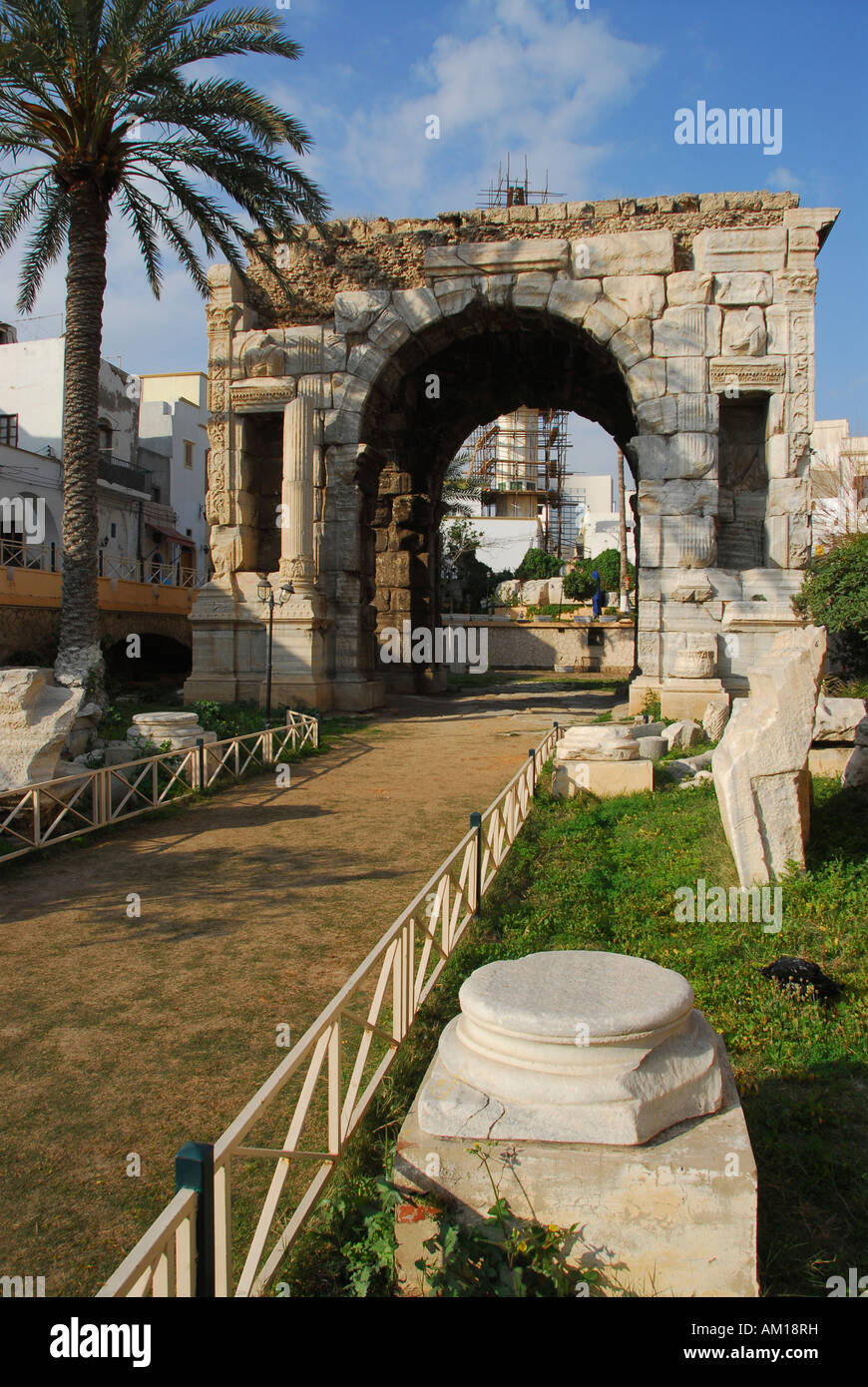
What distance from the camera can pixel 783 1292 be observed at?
280cm

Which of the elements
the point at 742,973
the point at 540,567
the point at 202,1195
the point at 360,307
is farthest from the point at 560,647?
the point at 202,1195

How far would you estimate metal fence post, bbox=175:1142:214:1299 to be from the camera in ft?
7.72

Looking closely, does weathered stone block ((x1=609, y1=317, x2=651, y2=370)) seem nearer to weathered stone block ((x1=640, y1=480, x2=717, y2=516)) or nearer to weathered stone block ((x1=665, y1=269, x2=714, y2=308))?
weathered stone block ((x1=665, y1=269, x2=714, y2=308))

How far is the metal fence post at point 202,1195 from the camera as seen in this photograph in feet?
7.72

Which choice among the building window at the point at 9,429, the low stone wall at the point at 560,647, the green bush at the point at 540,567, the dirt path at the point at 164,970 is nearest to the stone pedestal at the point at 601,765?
the dirt path at the point at 164,970

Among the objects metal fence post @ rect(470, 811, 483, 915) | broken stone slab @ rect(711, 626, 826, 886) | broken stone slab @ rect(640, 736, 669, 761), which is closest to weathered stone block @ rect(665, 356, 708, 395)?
broken stone slab @ rect(640, 736, 669, 761)

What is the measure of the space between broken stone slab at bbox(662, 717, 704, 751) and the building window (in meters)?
25.0

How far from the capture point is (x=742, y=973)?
487 centimetres

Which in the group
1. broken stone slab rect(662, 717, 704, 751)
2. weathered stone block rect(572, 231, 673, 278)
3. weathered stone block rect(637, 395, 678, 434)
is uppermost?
weathered stone block rect(572, 231, 673, 278)

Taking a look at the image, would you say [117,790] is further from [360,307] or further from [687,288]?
[687,288]

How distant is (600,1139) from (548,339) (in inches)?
701

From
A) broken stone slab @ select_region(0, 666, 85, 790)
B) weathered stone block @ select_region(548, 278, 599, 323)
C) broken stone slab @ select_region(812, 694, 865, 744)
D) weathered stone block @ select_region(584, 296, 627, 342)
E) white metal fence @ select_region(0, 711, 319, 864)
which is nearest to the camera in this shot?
white metal fence @ select_region(0, 711, 319, 864)

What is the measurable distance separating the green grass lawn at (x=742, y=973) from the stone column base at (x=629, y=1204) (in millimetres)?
292

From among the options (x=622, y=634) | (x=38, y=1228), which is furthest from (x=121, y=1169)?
(x=622, y=634)
